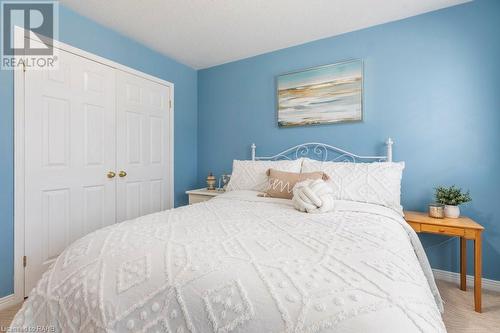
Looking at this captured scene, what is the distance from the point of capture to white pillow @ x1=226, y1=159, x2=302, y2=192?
8.52 feet

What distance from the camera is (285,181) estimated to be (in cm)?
233

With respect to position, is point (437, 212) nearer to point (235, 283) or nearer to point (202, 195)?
point (235, 283)

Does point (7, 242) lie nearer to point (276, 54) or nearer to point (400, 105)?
point (276, 54)

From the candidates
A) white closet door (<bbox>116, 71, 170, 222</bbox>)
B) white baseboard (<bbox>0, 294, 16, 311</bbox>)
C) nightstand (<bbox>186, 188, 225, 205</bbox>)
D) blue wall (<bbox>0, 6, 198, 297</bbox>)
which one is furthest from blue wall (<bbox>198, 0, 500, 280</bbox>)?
white baseboard (<bbox>0, 294, 16, 311</bbox>)

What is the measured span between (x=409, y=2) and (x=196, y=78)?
275 cm

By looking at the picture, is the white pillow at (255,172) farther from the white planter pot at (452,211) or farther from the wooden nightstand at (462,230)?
the white planter pot at (452,211)

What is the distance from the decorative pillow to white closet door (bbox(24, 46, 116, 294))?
1742mm

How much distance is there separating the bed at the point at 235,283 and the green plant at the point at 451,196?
1073 mm

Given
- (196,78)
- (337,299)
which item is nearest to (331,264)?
(337,299)

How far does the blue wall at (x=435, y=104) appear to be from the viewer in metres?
2.15

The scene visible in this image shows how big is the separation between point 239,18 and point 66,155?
82.3 inches

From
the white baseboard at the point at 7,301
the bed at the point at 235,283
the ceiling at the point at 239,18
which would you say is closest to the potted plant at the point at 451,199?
the bed at the point at 235,283

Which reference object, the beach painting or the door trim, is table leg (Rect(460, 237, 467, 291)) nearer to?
the beach painting

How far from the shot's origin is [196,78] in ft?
12.5
